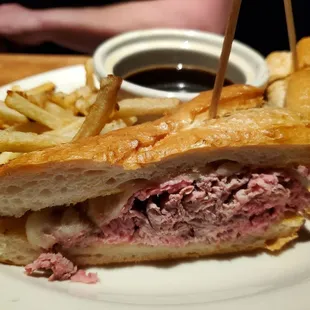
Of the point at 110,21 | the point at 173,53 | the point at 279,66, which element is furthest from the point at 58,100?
the point at 110,21

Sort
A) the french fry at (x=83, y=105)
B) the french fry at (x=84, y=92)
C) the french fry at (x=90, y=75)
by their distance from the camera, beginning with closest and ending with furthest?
the french fry at (x=83, y=105)
the french fry at (x=84, y=92)
the french fry at (x=90, y=75)

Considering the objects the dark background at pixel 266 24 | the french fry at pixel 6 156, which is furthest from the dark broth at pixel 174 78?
the dark background at pixel 266 24

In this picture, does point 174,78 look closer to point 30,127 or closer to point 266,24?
point 30,127

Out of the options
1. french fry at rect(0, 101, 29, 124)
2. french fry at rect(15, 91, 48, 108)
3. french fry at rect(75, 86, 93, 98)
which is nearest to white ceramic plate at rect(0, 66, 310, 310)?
french fry at rect(0, 101, 29, 124)

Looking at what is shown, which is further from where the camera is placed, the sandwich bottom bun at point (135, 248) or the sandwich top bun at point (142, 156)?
the sandwich bottom bun at point (135, 248)

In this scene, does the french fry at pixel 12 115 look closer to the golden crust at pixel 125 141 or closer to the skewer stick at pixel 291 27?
the golden crust at pixel 125 141

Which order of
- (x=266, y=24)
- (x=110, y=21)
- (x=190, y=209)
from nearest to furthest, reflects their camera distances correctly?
1. (x=190, y=209)
2. (x=110, y=21)
3. (x=266, y=24)

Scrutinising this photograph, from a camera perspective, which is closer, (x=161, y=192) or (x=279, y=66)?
(x=161, y=192)

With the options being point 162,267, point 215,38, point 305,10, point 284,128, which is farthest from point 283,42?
point 162,267
